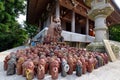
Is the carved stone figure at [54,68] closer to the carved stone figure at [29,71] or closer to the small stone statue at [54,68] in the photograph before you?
the small stone statue at [54,68]

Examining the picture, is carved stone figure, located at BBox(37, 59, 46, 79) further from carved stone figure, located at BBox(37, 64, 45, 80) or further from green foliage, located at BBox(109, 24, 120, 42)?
green foliage, located at BBox(109, 24, 120, 42)

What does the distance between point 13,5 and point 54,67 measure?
10.6 m

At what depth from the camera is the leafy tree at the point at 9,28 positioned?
940 cm

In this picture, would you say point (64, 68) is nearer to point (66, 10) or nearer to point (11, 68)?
point (11, 68)

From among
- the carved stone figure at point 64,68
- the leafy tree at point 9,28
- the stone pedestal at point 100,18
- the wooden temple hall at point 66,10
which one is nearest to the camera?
the carved stone figure at point 64,68

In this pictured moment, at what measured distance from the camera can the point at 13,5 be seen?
11312mm

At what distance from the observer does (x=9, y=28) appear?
400 inches

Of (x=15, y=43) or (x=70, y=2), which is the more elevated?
(x=70, y=2)

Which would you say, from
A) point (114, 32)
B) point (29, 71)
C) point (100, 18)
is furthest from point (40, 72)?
point (114, 32)

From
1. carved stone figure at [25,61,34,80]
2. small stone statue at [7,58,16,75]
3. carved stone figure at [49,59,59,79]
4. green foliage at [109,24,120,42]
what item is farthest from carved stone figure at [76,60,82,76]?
green foliage at [109,24,120,42]

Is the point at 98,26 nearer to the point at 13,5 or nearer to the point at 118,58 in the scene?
the point at 118,58

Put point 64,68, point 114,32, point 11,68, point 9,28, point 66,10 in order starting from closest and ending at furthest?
1. point 64,68
2. point 11,68
3. point 9,28
4. point 66,10
5. point 114,32

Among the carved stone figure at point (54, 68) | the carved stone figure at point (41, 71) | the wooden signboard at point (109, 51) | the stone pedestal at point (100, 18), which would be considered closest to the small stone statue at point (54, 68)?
the carved stone figure at point (54, 68)

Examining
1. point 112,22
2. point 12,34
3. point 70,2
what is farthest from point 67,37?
point 112,22
